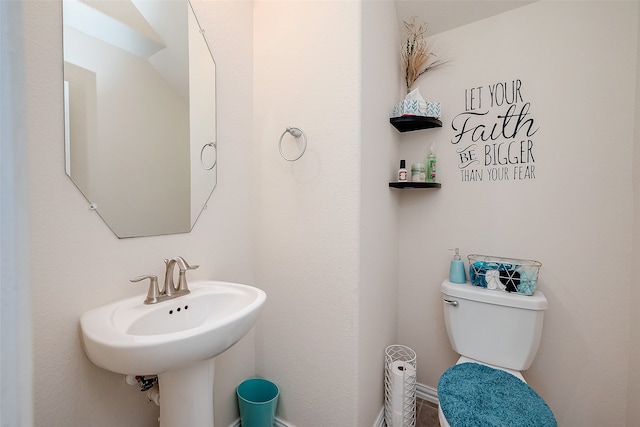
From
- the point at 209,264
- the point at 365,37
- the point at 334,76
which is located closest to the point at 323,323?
the point at 209,264

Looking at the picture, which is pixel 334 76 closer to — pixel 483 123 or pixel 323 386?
pixel 483 123

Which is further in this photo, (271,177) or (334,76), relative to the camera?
(271,177)

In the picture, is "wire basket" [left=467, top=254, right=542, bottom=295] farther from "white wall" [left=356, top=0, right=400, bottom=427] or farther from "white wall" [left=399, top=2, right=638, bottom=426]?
"white wall" [left=356, top=0, right=400, bottom=427]

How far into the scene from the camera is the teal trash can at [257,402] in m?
1.28

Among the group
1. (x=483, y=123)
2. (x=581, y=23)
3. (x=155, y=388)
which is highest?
(x=581, y=23)

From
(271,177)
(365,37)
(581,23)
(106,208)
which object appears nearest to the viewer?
(106,208)

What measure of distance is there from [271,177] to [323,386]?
103cm

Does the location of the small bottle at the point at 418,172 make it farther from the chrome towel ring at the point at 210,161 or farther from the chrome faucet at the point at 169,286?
the chrome faucet at the point at 169,286

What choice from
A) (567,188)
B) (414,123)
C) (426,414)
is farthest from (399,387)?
(414,123)

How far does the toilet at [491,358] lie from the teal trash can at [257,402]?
766 mm

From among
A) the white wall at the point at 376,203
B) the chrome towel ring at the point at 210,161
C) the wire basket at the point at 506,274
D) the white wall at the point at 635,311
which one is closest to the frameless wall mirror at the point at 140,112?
the chrome towel ring at the point at 210,161

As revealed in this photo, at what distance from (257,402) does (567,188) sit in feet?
6.07

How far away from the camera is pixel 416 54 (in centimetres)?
160

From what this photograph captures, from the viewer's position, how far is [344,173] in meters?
1.18
